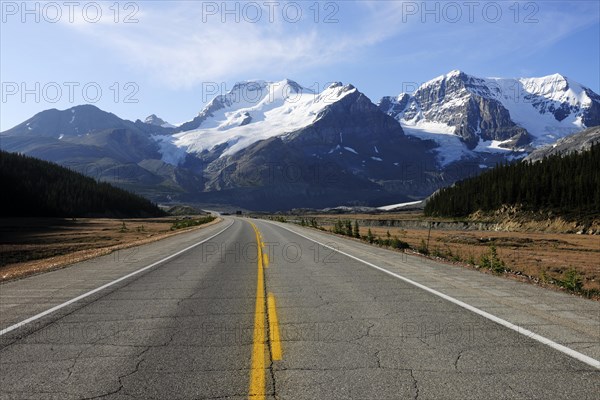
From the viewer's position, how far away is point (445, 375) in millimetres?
4980

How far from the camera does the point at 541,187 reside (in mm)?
71875

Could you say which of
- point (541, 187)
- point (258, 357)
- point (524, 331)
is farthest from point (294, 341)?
point (541, 187)

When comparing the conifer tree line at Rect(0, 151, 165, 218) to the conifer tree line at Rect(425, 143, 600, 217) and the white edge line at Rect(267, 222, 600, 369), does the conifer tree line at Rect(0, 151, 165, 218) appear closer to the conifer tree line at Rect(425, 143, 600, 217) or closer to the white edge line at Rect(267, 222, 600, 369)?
the conifer tree line at Rect(425, 143, 600, 217)

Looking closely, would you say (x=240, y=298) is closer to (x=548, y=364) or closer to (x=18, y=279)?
(x=548, y=364)

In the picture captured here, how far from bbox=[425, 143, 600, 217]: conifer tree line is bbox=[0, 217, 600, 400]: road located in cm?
6424

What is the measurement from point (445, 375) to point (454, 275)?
8.84m

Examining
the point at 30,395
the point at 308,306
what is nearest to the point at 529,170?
the point at 308,306

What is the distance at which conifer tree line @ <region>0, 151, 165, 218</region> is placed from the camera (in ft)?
350

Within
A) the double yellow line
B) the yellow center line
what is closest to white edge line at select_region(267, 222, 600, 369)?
the double yellow line

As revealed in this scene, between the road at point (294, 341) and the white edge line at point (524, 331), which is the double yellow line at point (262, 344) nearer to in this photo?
the road at point (294, 341)

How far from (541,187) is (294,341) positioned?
252 ft

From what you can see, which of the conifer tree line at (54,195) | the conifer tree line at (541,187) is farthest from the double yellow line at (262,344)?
the conifer tree line at (54,195)

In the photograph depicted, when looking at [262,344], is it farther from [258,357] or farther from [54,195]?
[54,195]

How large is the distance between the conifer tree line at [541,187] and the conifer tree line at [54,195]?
311 feet
